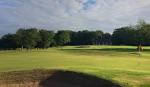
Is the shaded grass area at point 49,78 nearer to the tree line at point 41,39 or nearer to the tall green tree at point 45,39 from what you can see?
the tree line at point 41,39

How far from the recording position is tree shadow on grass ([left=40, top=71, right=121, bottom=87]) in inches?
728

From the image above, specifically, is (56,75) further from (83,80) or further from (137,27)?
(137,27)

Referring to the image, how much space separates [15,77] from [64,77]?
273cm

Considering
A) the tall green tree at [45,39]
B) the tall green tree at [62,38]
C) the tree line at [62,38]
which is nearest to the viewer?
the tree line at [62,38]

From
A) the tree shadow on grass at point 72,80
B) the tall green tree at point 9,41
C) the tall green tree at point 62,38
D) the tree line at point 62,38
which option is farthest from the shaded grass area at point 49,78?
the tall green tree at point 62,38

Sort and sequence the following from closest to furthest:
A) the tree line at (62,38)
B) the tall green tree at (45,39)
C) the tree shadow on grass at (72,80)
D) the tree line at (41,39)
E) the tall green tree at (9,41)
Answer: the tree shadow on grass at (72,80) < the tree line at (62,38) < the tall green tree at (9,41) < the tree line at (41,39) < the tall green tree at (45,39)

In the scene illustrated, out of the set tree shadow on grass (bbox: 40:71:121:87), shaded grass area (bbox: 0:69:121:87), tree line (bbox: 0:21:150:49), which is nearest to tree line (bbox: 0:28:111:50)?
tree line (bbox: 0:21:150:49)

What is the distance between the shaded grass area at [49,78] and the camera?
63.6 feet

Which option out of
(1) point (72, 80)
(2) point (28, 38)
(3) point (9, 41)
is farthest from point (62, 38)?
(1) point (72, 80)

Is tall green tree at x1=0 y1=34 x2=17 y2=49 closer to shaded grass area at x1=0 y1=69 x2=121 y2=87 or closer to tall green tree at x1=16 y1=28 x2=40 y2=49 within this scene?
tall green tree at x1=16 y1=28 x2=40 y2=49

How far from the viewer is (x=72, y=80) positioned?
778 inches

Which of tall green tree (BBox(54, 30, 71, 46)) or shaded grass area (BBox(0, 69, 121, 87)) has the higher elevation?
tall green tree (BBox(54, 30, 71, 46))

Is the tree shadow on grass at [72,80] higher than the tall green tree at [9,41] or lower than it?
lower

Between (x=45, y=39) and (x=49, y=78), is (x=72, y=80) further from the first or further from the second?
(x=45, y=39)
